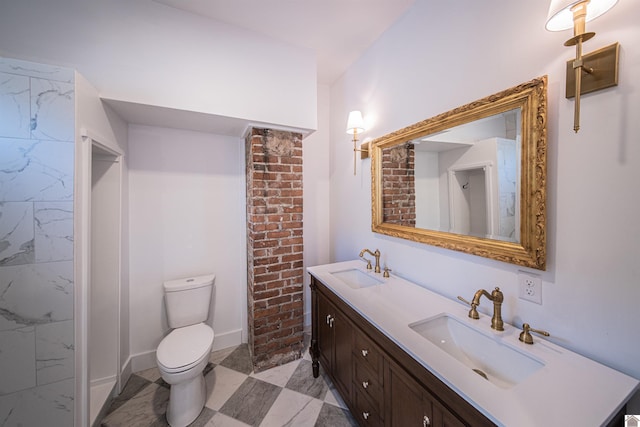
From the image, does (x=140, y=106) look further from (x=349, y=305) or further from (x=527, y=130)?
(x=527, y=130)

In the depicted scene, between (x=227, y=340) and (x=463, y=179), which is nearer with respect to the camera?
(x=463, y=179)

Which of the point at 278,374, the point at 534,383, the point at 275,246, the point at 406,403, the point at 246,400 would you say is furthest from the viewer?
the point at 275,246

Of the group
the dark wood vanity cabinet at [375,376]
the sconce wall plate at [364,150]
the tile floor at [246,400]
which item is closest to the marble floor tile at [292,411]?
the tile floor at [246,400]

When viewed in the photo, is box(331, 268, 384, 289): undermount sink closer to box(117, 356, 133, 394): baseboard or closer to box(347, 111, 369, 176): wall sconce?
box(347, 111, 369, 176): wall sconce

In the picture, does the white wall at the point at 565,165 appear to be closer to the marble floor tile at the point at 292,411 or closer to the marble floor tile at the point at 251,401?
the marble floor tile at the point at 292,411

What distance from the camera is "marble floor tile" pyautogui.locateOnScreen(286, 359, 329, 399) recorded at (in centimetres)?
183

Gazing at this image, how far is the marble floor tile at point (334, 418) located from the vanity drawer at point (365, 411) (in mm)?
241

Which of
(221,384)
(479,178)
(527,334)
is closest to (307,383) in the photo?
(221,384)

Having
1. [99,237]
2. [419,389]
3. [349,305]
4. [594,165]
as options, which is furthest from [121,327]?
[594,165]

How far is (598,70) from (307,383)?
96.9 inches

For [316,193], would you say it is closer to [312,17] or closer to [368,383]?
[312,17]

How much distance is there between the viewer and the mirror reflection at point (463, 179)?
44.9 inches

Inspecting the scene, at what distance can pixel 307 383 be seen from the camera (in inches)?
75.9

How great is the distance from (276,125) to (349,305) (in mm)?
1563
